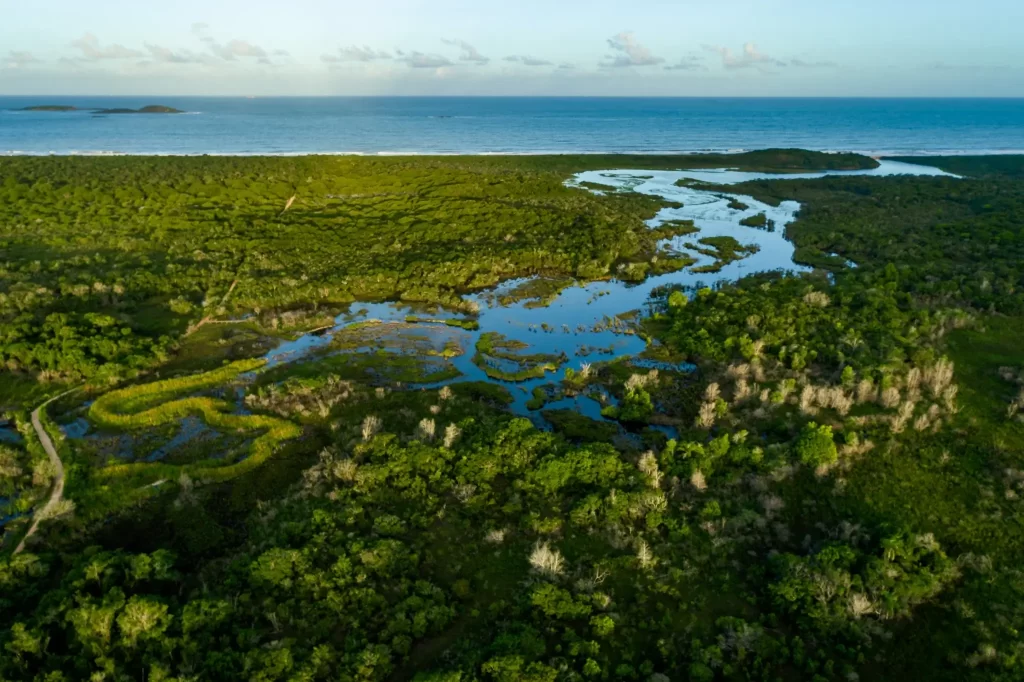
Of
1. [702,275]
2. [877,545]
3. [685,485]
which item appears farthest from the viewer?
[702,275]

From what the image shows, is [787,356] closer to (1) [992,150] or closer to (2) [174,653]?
(2) [174,653]


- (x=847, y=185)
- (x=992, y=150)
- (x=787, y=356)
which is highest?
(x=992, y=150)

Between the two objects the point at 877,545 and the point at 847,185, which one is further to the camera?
the point at 847,185

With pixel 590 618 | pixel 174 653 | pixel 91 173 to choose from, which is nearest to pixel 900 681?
pixel 590 618

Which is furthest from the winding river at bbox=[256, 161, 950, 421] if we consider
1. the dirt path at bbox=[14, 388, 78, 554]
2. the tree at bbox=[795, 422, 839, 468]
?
the dirt path at bbox=[14, 388, 78, 554]

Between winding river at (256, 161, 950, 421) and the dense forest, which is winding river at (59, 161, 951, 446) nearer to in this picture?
winding river at (256, 161, 950, 421)

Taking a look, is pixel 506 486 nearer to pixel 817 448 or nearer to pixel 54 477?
pixel 817 448
